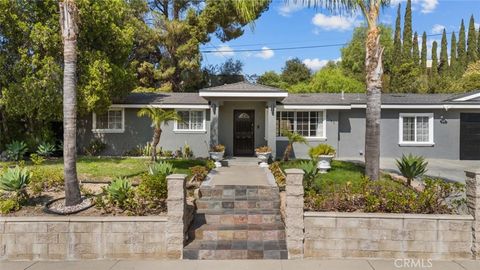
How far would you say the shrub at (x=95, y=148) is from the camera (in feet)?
51.6

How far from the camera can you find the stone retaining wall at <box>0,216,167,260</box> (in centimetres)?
566

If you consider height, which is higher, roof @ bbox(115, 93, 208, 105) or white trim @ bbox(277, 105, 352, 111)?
roof @ bbox(115, 93, 208, 105)

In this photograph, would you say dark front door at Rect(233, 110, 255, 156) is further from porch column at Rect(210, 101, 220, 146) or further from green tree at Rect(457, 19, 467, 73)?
green tree at Rect(457, 19, 467, 73)

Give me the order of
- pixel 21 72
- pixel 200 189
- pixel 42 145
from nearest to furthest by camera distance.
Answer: pixel 200 189 → pixel 21 72 → pixel 42 145

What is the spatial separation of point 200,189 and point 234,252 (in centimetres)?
243

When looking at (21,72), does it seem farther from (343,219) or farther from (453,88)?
(453,88)

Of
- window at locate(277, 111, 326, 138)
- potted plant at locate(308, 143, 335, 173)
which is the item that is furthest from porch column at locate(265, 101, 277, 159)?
potted plant at locate(308, 143, 335, 173)

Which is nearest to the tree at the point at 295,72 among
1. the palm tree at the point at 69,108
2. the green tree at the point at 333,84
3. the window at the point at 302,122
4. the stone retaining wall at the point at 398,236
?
the green tree at the point at 333,84

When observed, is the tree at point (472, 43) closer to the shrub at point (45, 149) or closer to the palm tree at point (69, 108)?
the shrub at point (45, 149)

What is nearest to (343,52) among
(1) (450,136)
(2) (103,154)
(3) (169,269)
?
(1) (450,136)

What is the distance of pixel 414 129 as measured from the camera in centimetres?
1625

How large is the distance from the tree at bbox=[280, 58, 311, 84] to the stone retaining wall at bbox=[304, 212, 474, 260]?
3719 cm

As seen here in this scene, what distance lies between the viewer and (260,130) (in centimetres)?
1559

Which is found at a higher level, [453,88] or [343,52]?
[343,52]
